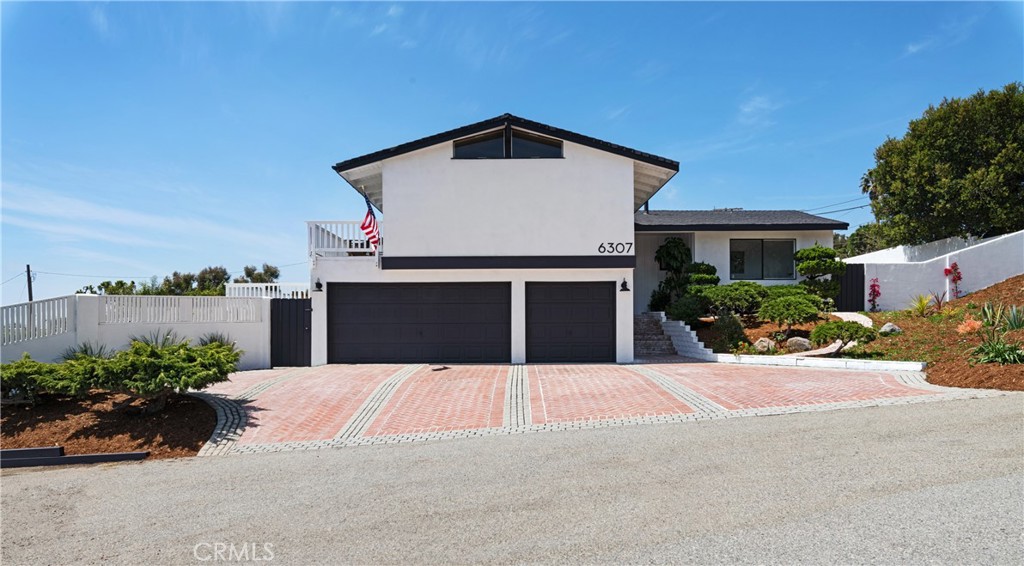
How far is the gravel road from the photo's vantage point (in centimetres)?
407

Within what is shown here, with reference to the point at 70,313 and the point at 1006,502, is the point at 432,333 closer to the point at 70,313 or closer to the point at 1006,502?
the point at 70,313

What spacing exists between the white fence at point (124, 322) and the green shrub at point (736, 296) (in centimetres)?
1355

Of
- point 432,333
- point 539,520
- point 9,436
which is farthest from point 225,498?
point 432,333

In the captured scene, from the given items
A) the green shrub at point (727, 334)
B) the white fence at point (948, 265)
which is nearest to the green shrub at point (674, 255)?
the green shrub at point (727, 334)

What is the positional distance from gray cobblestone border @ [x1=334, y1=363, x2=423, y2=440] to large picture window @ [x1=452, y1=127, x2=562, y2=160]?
251 inches

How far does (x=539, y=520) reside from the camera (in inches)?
181

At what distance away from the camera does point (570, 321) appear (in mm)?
14539

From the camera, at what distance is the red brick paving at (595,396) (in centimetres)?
857

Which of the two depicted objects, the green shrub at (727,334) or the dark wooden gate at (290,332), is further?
the green shrub at (727,334)

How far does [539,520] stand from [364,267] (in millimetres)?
11068

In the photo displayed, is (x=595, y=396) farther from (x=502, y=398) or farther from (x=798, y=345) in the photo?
(x=798, y=345)

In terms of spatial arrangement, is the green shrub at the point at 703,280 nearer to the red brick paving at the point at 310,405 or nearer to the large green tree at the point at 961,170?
the red brick paving at the point at 310,405

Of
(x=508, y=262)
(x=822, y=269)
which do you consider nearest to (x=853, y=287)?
(x=822, y=269)

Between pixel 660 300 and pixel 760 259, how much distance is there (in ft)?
15.8
